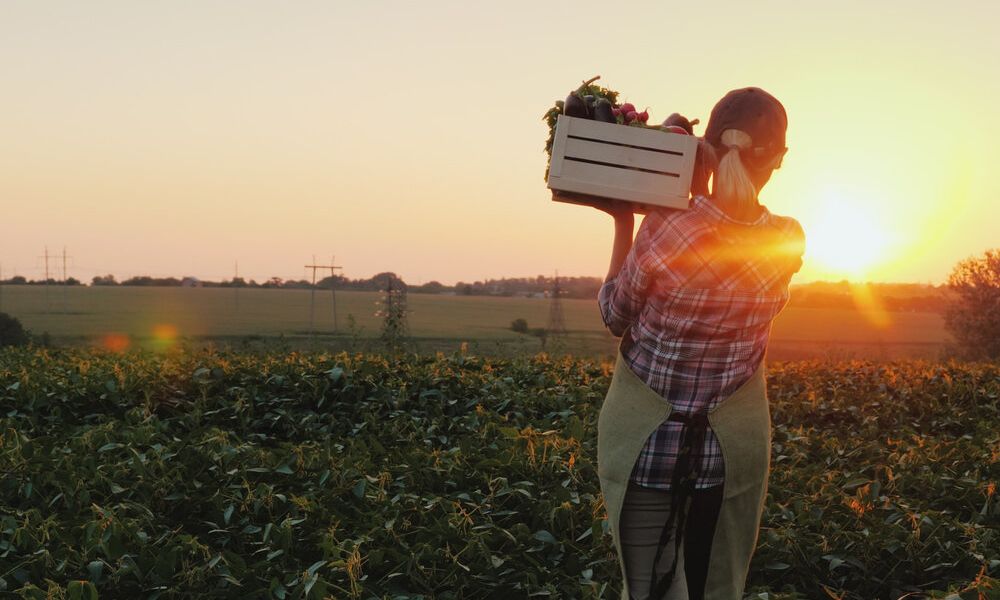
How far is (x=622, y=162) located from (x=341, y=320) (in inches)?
1908

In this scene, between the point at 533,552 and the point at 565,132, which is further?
the point at 533,552

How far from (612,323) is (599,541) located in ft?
6.83

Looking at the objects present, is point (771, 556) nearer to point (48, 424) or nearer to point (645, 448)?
point (645, 448)

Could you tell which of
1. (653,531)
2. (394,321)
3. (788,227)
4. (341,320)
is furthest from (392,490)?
(341,320)

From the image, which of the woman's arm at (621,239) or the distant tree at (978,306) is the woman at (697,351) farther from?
the distant tree at (978,306)

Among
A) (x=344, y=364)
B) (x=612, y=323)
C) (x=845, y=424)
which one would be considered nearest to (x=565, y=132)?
(x=612, y=323)

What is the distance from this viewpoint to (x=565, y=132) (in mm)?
2564

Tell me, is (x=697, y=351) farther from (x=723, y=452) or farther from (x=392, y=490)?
(x=392, y=490)

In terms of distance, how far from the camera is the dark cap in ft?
7.47

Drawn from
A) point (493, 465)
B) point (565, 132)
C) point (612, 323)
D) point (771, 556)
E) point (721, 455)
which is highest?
point (565, 132)

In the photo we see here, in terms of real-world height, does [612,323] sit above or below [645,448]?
above

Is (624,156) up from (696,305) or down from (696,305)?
up

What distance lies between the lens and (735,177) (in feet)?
7.39

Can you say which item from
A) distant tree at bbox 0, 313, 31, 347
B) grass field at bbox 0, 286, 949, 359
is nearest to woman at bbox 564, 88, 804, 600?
distant tree at bbox 0, 313, 31, 347
